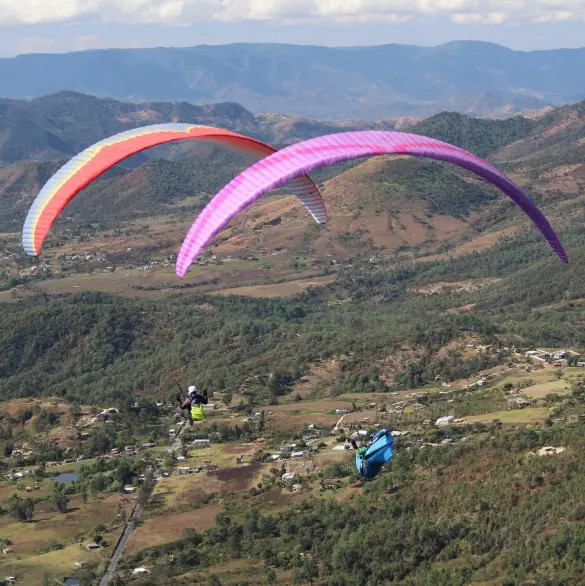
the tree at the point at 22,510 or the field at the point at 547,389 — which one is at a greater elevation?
the field at the point at 547,389

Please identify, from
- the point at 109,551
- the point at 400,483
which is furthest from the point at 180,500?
the point at 400,483

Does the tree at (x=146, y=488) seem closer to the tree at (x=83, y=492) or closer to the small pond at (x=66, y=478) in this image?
the tree at (x=83, y=492)

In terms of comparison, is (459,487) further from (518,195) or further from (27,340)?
(27,340)

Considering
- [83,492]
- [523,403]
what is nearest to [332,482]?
[83,492]

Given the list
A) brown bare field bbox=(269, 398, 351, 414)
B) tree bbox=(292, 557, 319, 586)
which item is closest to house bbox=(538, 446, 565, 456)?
tree bbox=(292, 557, 319, 586)

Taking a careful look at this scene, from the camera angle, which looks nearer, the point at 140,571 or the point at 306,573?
the point at 306,573

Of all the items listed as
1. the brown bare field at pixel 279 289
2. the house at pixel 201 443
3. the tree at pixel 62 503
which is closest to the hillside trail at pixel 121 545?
the tree at pixel 62 503

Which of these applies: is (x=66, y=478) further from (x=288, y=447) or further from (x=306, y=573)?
(x=306, y=573)
